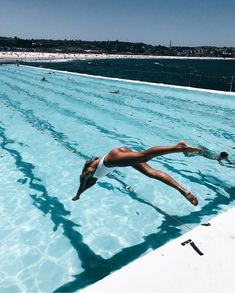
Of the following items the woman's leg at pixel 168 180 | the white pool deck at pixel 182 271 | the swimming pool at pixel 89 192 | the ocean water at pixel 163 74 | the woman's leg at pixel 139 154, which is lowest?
the ocean water at pixel 163 74

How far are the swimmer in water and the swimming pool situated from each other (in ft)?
4.46

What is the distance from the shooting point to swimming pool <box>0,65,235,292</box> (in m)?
5.36

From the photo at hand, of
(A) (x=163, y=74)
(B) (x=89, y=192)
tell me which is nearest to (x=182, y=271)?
(B) (x=89, y=192)

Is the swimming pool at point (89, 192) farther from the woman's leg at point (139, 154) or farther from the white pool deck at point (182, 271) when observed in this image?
the woman's leg at point (139, 154)

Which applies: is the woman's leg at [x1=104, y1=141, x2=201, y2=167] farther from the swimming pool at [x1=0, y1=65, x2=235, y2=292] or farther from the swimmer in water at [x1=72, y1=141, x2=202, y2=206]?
the swimming pool at [x1=0, y1=65, x2=235, y2=292]

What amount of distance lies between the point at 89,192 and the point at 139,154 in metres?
4.03

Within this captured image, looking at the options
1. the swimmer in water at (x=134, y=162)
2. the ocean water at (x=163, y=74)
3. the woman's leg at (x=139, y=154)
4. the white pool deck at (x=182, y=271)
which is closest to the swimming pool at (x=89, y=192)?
the white pool deck at (x=182, y=271)

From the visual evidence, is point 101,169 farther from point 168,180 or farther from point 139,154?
point 168,180

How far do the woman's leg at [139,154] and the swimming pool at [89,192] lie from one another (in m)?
1.75

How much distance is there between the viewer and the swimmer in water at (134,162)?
4004 mm

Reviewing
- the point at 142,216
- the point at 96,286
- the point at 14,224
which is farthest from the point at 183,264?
the point at 14,224

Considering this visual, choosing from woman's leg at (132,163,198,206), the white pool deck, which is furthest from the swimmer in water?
the white pool deck

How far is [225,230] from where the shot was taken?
17.6 feet

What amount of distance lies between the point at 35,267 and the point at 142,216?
2.38 meters
